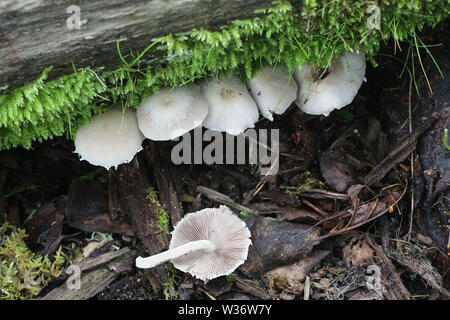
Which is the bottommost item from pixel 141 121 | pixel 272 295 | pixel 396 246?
pixel 272 295

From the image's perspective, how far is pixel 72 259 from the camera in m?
2.49

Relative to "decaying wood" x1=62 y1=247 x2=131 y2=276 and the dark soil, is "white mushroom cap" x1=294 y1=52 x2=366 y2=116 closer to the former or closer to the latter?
the dark soil

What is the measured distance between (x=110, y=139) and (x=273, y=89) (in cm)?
97

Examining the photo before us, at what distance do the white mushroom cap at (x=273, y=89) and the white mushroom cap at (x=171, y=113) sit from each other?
322 mm

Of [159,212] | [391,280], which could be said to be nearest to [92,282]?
[159,212]

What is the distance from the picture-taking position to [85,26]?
6.00 feet

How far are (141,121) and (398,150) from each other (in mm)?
1558

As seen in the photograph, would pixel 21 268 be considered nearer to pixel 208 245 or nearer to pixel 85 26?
pixel 208 245

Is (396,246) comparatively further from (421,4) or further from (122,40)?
(122,40)

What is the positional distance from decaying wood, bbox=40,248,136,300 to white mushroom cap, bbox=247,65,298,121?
124cm

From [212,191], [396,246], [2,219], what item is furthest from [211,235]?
[2,219]

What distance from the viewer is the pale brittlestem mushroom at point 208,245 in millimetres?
2191

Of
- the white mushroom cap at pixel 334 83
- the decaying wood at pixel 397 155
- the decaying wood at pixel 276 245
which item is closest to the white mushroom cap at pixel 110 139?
the decaying wood at pixel 276 245

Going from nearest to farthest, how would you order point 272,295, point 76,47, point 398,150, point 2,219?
point 76,47
point 272,295
point 398,150
point 2,219
